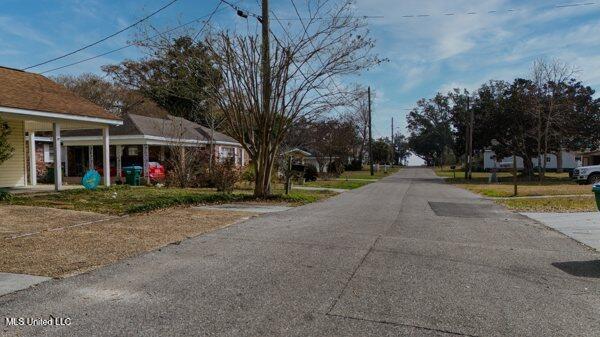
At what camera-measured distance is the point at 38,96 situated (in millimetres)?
18094

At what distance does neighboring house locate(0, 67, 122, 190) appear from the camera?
1653 centimetres

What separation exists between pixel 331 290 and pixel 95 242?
451 centimetres

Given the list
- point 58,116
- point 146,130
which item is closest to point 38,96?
point 58,116

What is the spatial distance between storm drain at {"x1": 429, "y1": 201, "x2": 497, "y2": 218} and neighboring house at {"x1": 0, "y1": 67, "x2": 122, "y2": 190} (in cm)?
1279

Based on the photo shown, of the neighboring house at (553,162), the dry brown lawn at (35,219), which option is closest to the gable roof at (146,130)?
the dry brown lawn at (35,219)

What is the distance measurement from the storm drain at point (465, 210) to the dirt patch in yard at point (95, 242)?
20.5ft

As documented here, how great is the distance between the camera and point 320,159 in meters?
50.9

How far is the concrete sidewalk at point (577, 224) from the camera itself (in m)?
9.86

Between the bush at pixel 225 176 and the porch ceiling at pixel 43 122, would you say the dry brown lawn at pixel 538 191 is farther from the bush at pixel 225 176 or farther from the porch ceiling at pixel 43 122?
the porch ceiling at pixel 43 122

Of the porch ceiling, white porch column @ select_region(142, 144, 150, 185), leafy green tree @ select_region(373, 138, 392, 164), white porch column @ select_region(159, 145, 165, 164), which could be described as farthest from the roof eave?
leafy green tree @ select_region(373, 138, 392, 164)

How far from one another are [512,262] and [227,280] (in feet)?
13.8

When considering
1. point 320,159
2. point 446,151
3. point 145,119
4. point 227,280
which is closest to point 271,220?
point 227,280

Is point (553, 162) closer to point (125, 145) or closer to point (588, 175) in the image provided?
point (588, 175)

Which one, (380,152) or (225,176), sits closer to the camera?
(225,176)
